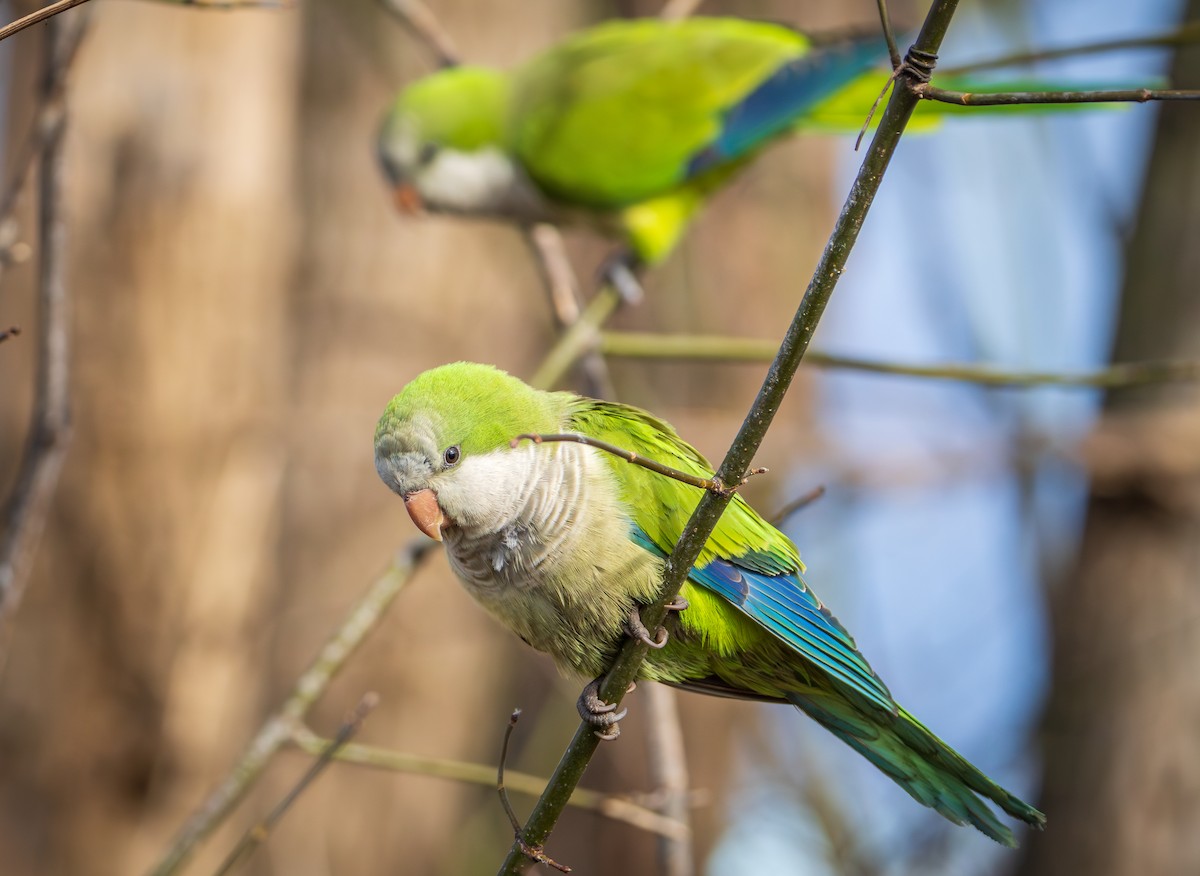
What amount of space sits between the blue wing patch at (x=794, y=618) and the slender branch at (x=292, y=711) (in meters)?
0.80

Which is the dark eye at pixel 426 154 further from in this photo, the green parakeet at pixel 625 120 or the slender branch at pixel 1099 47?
the slender branch at pixel 1099 47

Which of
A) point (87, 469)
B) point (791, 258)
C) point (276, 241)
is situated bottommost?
point (87, 469)

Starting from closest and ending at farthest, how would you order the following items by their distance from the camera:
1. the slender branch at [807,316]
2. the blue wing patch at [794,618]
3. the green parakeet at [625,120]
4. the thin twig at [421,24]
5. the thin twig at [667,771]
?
the slender branch at [807,316], the blue wing patch at [794,618], the thin twig at [667,771], the thin twig at [421,24], the green parakeet at [625,120]

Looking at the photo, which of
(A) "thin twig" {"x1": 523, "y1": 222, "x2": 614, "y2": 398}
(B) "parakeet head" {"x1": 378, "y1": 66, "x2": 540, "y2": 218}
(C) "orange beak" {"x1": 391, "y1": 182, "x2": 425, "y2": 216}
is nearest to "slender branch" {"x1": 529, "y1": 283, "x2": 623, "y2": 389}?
(A) "thin twig" {"x1": 523, "y1": 222, "x2": 614, "y2": 398}

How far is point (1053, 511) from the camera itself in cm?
552

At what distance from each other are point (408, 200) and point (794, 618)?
318 centimetres

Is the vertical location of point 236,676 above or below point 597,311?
below

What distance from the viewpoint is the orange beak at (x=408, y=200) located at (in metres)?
4.75

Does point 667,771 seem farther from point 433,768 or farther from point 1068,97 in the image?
point 1068,97

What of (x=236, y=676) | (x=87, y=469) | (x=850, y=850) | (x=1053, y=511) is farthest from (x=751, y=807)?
(x=87, y=469)

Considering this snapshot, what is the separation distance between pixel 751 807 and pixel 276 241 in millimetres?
3364

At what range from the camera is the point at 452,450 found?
2.07m

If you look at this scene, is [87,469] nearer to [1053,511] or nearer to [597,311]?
[597,311]

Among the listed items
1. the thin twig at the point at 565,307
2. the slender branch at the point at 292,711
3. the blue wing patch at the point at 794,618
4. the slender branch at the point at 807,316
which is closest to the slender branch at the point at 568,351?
the thin twig at the point at 565,307
